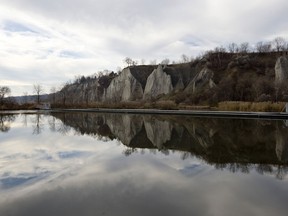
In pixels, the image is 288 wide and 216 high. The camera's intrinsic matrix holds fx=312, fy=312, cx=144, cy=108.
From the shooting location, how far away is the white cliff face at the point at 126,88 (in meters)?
78.0

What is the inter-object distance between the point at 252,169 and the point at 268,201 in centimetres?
282

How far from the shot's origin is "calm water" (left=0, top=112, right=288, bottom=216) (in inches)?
228

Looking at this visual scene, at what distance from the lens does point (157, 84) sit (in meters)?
74.0

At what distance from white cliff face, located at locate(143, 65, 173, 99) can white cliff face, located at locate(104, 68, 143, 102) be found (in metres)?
2.89

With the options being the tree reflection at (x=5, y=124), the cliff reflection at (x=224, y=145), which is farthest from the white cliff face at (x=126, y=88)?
the cliff reflection at (x=224, y=145)

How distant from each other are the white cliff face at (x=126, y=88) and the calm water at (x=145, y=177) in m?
61.7

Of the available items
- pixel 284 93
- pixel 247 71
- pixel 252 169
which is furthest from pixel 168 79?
pixel 252 169

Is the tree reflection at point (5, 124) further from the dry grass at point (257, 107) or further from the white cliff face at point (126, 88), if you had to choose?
the white cliff face at point (126, 88)

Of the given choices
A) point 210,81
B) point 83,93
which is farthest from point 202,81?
point 83,93

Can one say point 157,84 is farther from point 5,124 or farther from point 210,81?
point 5,124

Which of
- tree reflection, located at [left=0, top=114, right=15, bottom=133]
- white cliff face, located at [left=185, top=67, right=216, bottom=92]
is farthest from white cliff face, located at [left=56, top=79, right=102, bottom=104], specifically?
tree reflection, located at [left=0, top=114, right=15, bottom=133]

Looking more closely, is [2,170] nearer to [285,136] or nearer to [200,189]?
[200,189]

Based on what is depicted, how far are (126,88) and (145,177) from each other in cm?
7314

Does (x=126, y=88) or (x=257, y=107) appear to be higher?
(x=126, y=88)
